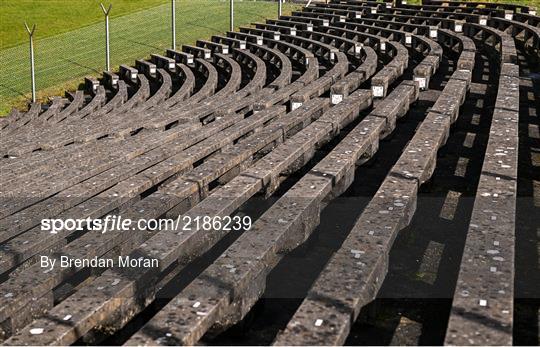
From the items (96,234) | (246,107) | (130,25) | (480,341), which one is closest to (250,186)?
(96,234)

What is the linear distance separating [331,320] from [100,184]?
4.98 meters

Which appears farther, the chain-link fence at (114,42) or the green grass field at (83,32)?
the green grass field at (83,32)

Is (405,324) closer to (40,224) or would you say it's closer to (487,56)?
(40,224)

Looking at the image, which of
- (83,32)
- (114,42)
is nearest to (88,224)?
(114,42)

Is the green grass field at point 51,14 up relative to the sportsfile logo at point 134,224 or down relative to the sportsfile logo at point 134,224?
down

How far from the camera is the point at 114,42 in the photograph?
3988 cm

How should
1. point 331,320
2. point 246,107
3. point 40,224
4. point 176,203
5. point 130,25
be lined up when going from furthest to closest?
point 130,25, point 246,107, point 176,203, point 40,224, point 331,320

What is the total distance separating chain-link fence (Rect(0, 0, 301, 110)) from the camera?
32.7 meters

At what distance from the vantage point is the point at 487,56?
23.0 m

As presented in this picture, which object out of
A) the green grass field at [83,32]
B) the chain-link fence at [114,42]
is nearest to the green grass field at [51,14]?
the green grass field at [83,32]

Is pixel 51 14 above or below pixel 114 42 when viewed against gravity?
above

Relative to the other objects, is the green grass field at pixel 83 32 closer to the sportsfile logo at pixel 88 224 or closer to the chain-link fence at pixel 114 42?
the chain-link fence at pixel 114 42

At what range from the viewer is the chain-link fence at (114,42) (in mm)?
32688

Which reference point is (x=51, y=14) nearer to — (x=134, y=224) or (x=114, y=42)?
(x=114, y=42)
